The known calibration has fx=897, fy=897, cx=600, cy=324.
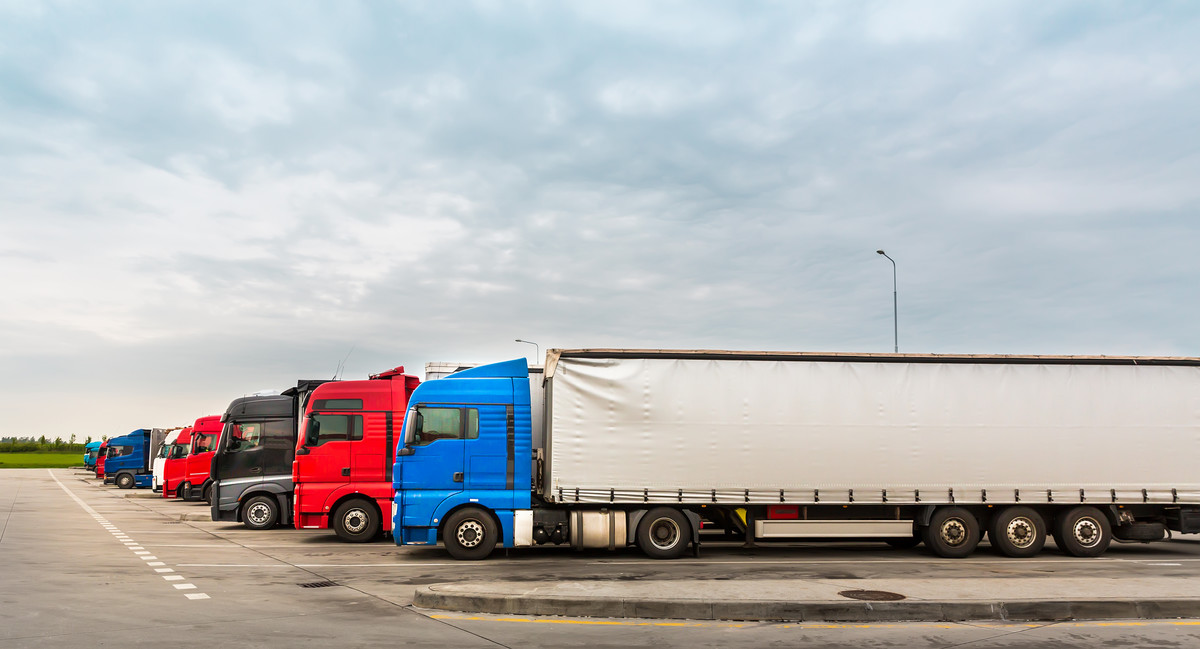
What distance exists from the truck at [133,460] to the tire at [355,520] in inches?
1425

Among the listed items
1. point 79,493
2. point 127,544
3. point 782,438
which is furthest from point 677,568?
point 79,493

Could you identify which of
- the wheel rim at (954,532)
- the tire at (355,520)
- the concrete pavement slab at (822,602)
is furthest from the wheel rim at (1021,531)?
the tire at (355,520)

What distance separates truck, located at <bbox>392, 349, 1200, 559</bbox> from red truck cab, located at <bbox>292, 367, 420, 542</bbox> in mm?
3624

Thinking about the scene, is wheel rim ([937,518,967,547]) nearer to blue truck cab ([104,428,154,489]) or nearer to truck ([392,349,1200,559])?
truck ([392,349,1200,559])

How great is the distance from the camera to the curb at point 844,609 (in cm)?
959

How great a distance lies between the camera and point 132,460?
50.4 metres

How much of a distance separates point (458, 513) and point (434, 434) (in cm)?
137

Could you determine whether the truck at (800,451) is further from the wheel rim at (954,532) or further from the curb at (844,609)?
the curb at (844,609)

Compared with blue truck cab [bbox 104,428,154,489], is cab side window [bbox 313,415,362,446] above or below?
above

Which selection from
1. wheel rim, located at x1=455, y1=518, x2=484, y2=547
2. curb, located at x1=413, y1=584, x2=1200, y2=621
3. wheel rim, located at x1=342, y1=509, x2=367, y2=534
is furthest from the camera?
wheel rim, located at x1=342, y1=509, x2=367, y2=534

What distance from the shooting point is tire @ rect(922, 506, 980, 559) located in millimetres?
15266

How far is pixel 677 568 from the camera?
45.6 ft

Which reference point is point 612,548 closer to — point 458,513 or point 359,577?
point 458,513

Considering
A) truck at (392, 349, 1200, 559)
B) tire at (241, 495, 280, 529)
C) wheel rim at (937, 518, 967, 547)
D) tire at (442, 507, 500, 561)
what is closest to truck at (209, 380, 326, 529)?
tire at (241, 495, 280, 529)
